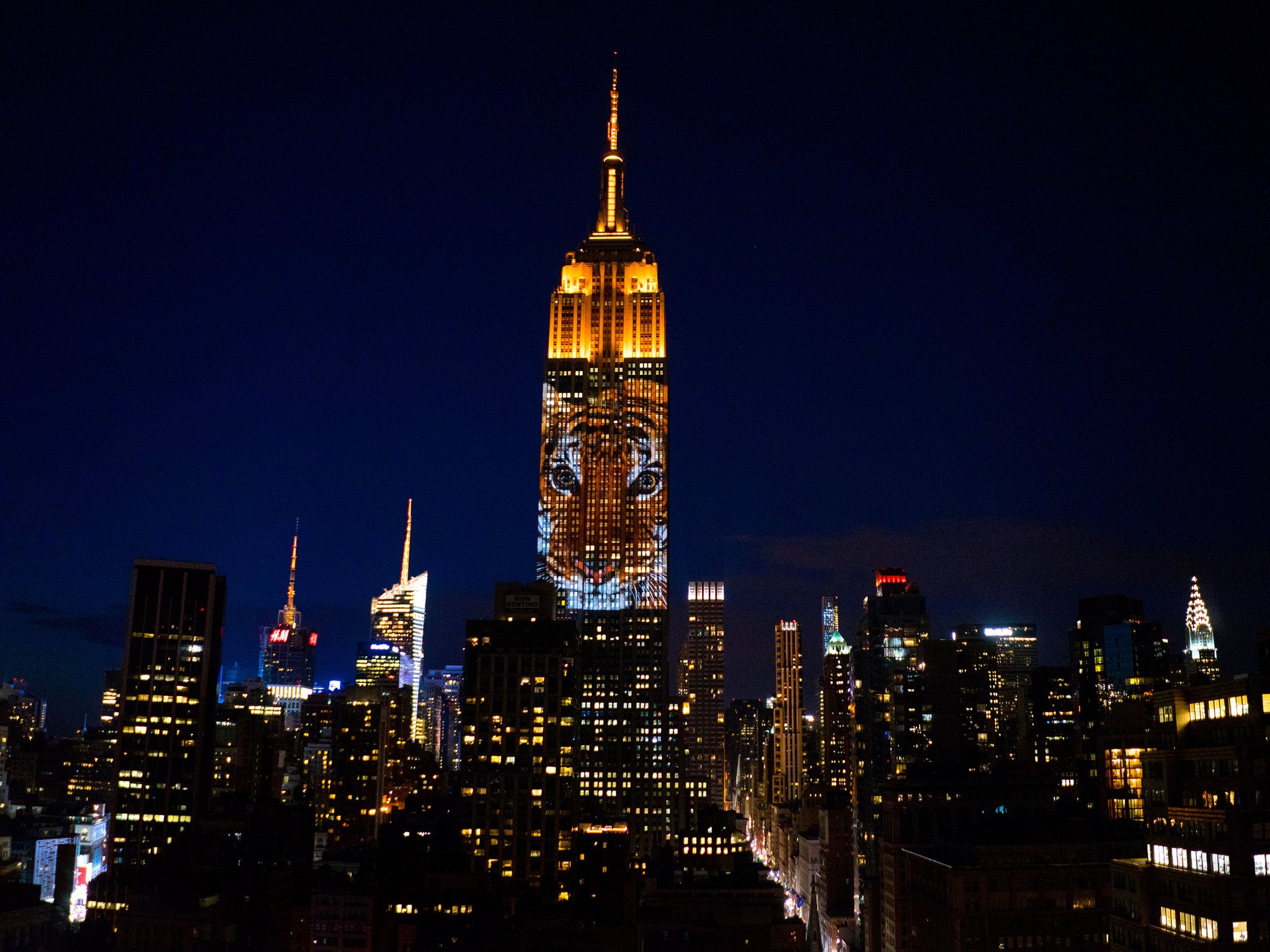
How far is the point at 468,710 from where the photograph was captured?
19338 cm

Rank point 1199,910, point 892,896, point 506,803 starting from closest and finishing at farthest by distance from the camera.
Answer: point 1199,910 < point 892,896 < point 506,803

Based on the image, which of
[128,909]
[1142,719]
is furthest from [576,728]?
[1142,719]

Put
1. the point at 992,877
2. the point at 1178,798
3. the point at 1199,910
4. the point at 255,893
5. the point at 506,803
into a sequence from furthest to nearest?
the point at 506,803, the point at 255,893, the point at 992,877, the point at 1178,798, the point at 1199,910

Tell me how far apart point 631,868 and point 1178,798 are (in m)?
136

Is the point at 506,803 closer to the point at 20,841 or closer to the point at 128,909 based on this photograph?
the point at 128,909

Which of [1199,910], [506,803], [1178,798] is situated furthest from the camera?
[506,803]

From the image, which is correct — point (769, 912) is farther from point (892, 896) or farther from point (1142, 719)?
point (1142, 719)

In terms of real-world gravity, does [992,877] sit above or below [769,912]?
above

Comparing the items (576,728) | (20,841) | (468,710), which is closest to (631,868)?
(576,728)

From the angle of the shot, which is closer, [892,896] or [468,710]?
[892,896]

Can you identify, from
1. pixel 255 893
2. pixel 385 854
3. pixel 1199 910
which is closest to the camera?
pixel 1199 910

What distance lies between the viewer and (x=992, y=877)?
108562 mm

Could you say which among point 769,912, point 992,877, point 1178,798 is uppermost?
point 1178,798

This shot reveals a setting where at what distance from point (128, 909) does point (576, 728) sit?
236ft
